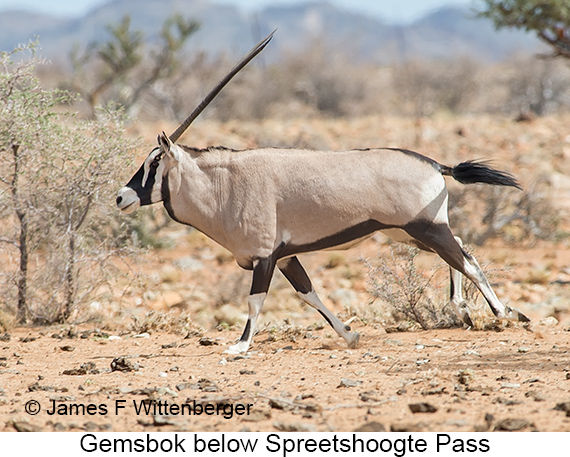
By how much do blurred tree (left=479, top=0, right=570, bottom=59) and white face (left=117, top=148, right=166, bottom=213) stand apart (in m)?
10.3

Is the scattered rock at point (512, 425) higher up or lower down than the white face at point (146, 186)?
lower down

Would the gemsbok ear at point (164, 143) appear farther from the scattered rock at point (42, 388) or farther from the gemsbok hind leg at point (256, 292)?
the scattered rock at point (42, 388)

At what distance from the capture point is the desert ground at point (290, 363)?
4.82m

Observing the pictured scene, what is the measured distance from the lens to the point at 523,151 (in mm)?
19531

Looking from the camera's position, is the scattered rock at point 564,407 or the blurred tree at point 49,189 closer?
the scattered rock at point 564,407

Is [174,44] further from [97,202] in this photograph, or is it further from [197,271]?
[97,202]

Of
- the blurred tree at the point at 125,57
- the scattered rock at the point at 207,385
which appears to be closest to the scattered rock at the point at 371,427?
the scattered rock at the point at 207,385

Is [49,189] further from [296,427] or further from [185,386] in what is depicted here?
[296,427]

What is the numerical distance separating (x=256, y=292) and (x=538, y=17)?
11713 millimetres

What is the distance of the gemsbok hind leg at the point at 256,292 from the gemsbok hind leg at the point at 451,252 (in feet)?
3.90

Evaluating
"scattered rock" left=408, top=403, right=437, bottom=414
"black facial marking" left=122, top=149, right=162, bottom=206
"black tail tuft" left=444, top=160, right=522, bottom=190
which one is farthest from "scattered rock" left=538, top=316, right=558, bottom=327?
"black facial marking" left=122, top=149, right=162, bottom=206

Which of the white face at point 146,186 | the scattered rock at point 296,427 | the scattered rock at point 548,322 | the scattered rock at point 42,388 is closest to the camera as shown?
the scattered rock at point 296,427

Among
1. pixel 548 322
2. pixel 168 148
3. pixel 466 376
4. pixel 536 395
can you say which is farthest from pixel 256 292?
pixel 548 322

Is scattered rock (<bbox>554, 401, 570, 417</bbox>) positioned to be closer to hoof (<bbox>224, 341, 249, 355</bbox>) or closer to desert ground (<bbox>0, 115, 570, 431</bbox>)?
desert ground (<bbox>0, 115, 570, 431</bbox>)
